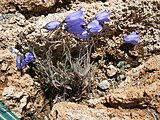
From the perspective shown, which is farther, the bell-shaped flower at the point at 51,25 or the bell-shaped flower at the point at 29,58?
the bell-shaped flower at the point at 29,58

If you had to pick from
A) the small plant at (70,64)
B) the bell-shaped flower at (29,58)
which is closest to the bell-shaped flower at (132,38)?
the small plant at (70,64)

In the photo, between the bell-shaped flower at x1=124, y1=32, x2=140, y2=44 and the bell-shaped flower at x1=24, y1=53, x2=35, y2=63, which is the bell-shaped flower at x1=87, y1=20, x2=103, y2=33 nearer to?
the bell-shaped flower at x1=124, y1=32, x2=140, y2=44

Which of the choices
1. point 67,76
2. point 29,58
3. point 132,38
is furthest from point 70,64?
point 132,38

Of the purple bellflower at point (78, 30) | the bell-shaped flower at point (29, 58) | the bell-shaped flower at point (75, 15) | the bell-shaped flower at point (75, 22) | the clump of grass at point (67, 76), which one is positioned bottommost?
the clump of grass at point (67, 76)

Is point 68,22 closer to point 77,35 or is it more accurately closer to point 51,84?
point 77,35

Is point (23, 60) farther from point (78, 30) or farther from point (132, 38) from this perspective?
point (132, 38)

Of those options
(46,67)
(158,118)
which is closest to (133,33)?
(46,67)

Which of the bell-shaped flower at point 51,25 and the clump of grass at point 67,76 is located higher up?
the bell-shaped flower at point 51,25

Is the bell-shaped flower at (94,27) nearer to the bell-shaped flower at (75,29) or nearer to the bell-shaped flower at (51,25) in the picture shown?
the bell-shaped flower at (75,29)
